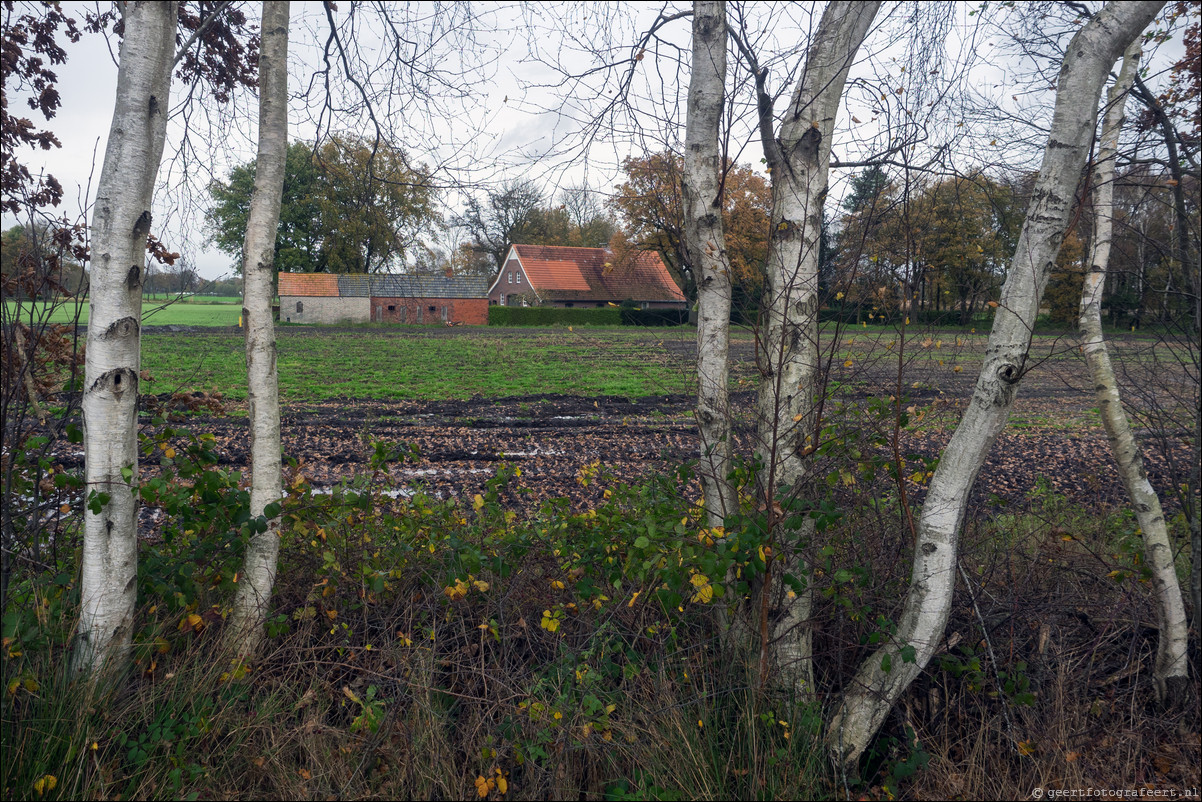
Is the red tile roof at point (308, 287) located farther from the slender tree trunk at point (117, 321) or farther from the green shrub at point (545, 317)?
the slender tree trunk at point (117, 321)

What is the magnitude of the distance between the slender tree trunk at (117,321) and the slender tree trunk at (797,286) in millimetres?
2955

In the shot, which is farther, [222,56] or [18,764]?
[222,56]

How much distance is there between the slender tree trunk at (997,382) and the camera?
2.88 meters

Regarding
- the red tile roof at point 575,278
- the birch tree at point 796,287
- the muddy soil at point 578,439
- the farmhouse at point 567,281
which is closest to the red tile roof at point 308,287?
the farmhouse at point 567,281

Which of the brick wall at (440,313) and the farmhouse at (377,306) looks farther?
the brick wall at (440,313)

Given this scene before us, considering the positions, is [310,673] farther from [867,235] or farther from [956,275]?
[956,275]

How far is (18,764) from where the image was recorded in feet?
9.16

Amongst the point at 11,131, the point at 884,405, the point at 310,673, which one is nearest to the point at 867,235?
the point at 884,405

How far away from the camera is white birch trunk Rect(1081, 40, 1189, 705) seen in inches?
133

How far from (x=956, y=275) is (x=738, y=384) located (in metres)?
1.69

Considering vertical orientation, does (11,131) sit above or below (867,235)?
above

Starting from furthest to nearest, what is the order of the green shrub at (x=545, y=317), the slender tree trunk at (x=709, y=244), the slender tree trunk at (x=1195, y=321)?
the green shrub at (x=545, y=317) < the slender tree trunk at (x=709, y=244) < the slender tree trunk at (x=1195, y=321)

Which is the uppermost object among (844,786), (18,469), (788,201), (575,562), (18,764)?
(788,201)

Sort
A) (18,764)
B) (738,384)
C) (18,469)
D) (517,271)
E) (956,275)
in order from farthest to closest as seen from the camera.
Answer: (517,271)
(956,275)
(738,384)
(18,469)
(18,764)
